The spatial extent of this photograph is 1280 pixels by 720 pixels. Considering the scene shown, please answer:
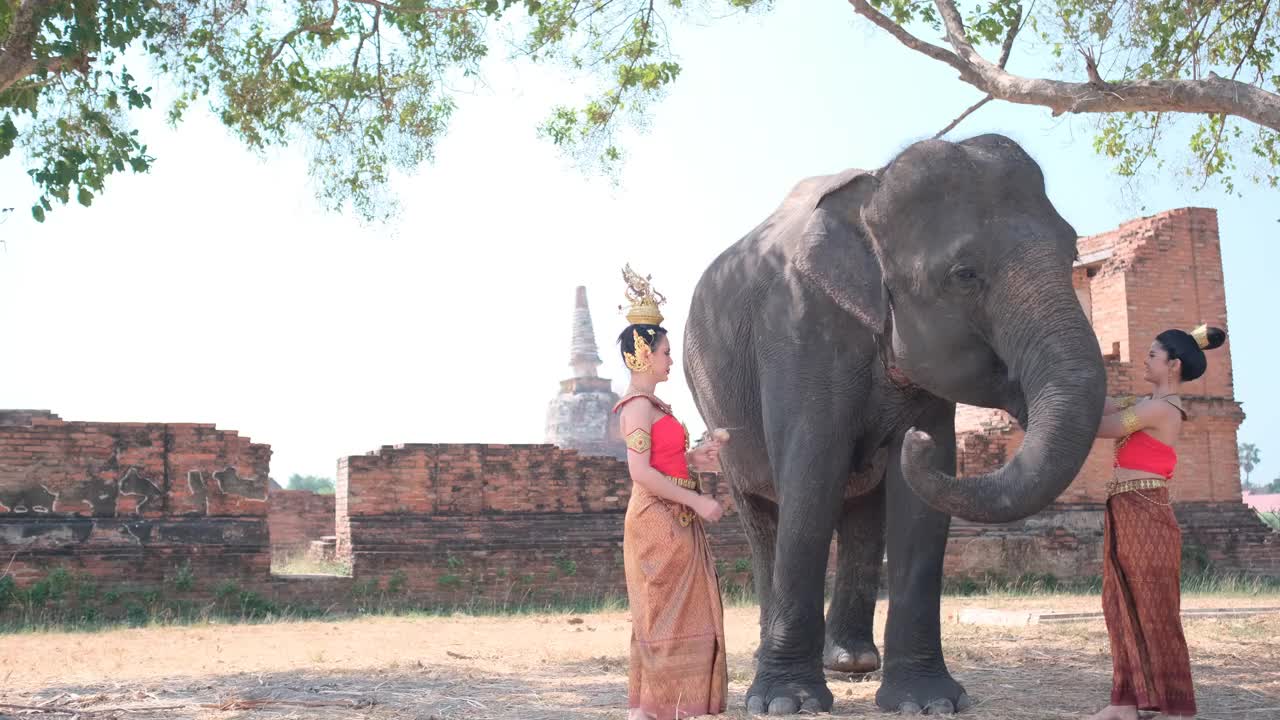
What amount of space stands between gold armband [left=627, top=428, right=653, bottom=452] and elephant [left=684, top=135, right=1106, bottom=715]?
0.78m

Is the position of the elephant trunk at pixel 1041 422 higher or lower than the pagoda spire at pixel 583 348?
lower

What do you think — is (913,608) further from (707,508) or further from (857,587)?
(857,587)

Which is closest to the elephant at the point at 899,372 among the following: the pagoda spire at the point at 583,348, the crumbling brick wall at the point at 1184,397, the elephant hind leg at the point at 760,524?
the elephant hind leg at the point at 760,524

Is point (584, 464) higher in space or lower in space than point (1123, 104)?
lower

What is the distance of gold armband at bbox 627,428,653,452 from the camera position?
4598mm

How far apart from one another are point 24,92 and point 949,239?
5351 mm

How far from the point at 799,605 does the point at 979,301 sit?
1.45 meters

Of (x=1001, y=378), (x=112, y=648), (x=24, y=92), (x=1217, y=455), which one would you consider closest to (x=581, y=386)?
(x=1217, y=455)

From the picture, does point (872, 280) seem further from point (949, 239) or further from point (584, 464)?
point (584, 464)

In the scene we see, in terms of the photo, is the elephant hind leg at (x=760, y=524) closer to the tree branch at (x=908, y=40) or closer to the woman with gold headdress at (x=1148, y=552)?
the woman with gold headdress at (x=1148, y=552)

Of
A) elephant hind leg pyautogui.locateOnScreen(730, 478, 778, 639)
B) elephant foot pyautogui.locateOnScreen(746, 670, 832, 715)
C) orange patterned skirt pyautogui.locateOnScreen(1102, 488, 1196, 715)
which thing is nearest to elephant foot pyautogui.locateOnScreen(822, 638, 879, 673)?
elephant hind leg pyautogui.locateOnScreen(730, 478, 778, 639)

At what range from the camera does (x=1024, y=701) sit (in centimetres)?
553

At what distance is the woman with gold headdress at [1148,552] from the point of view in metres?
4.74

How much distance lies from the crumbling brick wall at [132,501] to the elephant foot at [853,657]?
26.2ft
